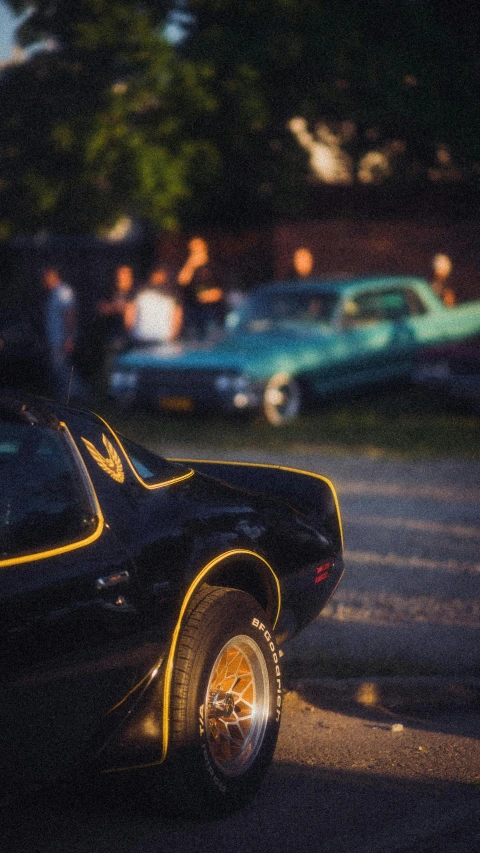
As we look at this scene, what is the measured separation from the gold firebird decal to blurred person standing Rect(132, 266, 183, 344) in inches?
515

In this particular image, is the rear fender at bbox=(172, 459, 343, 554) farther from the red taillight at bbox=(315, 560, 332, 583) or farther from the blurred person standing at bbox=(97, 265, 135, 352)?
the blurred person standing at bbox=(97, 265, 135, 352)

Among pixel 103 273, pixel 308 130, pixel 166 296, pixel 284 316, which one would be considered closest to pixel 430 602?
pixel 284 316

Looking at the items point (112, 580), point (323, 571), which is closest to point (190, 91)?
point (323, 571)

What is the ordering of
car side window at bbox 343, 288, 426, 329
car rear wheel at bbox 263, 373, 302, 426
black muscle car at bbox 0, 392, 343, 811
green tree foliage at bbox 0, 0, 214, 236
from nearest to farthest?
black muscle car at bbox 0, 392, 343, 811 → car rear wheel at bbox 263, 373, 302, 426 → car side window at bbox 343, 288, 426, 329 → green tree foliage at bbox 0, 0, 214, 236

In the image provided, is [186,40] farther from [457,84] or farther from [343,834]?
[343,834]

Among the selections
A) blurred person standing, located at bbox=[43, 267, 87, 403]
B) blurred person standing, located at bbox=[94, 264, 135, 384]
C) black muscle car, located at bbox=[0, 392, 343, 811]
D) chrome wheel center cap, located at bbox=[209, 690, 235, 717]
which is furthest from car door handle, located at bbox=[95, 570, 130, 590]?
blurred person standing, located at bbox=[94, 264, 135, 384]

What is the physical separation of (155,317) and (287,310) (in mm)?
2790

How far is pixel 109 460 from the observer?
12.5 ft

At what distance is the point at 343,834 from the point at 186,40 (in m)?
18.9

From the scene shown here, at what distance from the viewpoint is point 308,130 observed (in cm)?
2372

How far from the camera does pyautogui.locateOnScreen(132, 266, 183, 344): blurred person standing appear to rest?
56.1 feet

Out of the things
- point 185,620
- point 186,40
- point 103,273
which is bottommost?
point 103,273

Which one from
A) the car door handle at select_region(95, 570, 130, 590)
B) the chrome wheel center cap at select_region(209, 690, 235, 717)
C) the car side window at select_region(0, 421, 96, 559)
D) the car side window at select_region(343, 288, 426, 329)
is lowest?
the car side window at select_region(343, 288, 426, 329)

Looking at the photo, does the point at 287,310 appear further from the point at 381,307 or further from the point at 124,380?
the point at 124,380
